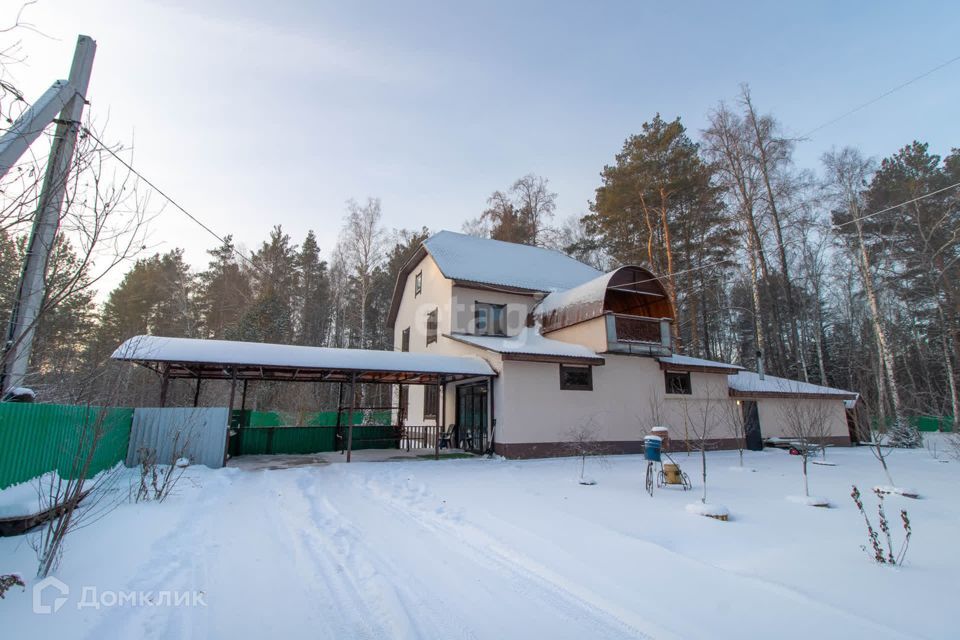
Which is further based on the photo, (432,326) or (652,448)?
(432,326)

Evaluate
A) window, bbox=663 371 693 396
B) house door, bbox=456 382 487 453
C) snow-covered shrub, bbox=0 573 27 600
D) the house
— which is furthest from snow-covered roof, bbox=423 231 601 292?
snow-covered shrub, bbox=0 573 27 600

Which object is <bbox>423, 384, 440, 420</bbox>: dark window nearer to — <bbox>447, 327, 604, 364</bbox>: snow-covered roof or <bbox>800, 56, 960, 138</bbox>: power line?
<bbox>447, 327, 604, 364</bbox>: snow-covered roof

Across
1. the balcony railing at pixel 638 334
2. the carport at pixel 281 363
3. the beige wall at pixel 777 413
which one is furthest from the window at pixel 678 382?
the carport at pixel 281 363

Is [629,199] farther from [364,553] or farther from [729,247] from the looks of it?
[364,553]

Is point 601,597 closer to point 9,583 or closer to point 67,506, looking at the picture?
point 9,583

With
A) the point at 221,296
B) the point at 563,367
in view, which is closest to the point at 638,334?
the point at 563,367

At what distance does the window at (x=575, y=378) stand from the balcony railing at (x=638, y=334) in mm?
1114

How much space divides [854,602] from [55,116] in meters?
8.48

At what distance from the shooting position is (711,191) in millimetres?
21219

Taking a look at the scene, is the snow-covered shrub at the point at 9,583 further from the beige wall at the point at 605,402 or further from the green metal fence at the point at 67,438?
the beige wall at the point at 605,402

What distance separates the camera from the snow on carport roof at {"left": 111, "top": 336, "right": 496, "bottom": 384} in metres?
10.1

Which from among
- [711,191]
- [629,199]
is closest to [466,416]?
[629,199]

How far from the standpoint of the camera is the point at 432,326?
18.3 m

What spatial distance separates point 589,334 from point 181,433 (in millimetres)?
12132
